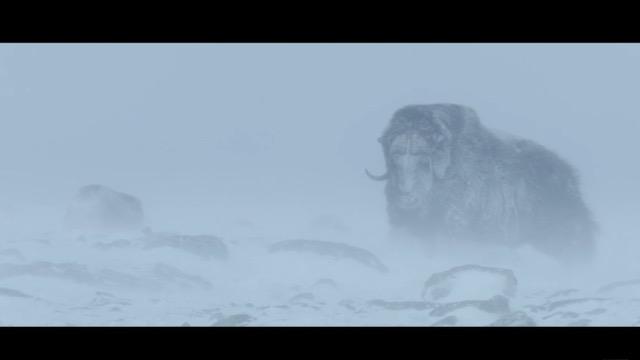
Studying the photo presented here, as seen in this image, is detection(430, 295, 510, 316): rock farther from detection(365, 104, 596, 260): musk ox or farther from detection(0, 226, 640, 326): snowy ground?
detection(365, 104, 596, 260): musk ox

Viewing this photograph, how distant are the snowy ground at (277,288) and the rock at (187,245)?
18 millimetres

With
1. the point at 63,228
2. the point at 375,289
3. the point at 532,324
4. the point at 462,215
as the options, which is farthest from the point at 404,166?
the point at 63,228

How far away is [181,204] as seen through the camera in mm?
8930

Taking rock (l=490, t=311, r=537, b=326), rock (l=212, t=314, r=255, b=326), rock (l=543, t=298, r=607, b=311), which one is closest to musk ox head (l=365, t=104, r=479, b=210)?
rock (l=490, t=311, r=537, b=326)

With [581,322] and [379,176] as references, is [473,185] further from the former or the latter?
[581,322]

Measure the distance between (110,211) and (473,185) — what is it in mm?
3334

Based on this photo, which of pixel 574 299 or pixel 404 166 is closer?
pixel 574 299

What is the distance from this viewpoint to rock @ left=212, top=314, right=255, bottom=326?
27.8ft

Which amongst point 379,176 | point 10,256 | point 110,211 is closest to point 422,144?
point 379,176
